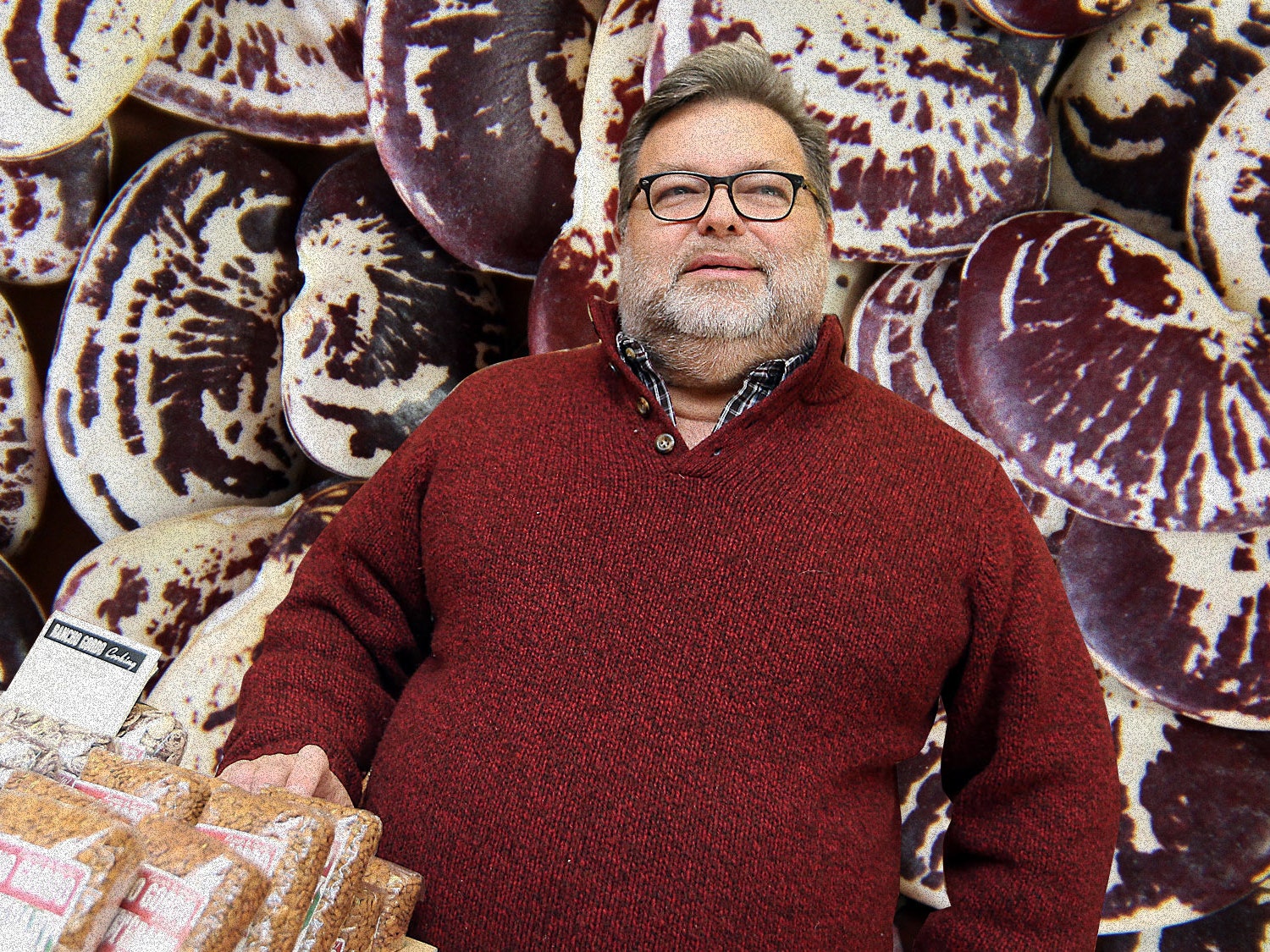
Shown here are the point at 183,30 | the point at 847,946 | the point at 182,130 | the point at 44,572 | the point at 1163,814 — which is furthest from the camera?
the point at 44,572

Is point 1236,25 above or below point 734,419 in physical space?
above

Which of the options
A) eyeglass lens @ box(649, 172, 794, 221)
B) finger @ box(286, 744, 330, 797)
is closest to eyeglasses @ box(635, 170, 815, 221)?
eyeglass lens @ box(649, 172, 794, 221)

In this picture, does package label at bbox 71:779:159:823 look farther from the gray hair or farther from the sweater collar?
the gray hair

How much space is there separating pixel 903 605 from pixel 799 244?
14.1 inches

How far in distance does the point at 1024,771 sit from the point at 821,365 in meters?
0.37

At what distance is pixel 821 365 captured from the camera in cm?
75

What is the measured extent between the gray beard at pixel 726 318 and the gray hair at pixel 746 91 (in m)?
0.10

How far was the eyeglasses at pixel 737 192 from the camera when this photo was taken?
806 millimetres

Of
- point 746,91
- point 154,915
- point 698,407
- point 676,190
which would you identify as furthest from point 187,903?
point 746,91

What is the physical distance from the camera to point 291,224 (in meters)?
1.23

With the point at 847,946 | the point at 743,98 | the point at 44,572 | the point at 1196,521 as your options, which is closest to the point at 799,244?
the point at 743,98

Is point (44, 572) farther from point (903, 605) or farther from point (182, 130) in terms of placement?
point (903, 605)

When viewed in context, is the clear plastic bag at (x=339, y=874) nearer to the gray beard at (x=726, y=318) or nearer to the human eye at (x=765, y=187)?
the gray beard at (x=726, y=318)

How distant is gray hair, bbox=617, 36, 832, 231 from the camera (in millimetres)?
828
